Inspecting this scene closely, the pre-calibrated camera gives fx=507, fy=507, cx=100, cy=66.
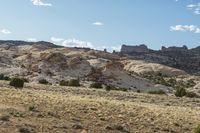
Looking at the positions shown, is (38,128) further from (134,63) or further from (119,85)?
(134,63)

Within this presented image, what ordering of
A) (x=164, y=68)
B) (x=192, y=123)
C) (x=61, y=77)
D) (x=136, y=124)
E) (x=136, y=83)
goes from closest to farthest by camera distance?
(x=136, y=124) → (x=192, y=123) → (x=61, y=77) → (x=136, y=83) → (x=164, y=68)

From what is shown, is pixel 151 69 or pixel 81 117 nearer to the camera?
pixel 81 117

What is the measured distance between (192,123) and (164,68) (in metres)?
118

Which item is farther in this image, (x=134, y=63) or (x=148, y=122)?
(x=134, y=63)

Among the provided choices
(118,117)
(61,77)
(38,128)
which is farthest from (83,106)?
(61,77)

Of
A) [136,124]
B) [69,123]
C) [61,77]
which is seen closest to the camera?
[69,123]

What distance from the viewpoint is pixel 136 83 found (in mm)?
76062

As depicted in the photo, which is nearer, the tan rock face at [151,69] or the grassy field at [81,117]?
the grassy field at [81,117]

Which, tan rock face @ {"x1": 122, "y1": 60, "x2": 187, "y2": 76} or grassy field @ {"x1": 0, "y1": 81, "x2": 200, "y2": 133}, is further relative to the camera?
tan rock face @ {"x1": 122, "y1": 60, "x2": 187, "y2": 76}

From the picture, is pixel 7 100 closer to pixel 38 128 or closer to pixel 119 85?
pixel 38 128

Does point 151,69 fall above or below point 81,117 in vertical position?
above

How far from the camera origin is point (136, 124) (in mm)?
26297

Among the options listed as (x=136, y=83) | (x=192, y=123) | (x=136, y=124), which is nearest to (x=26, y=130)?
(x=136, y=124)

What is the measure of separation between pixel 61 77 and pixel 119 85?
8654 millimetres
